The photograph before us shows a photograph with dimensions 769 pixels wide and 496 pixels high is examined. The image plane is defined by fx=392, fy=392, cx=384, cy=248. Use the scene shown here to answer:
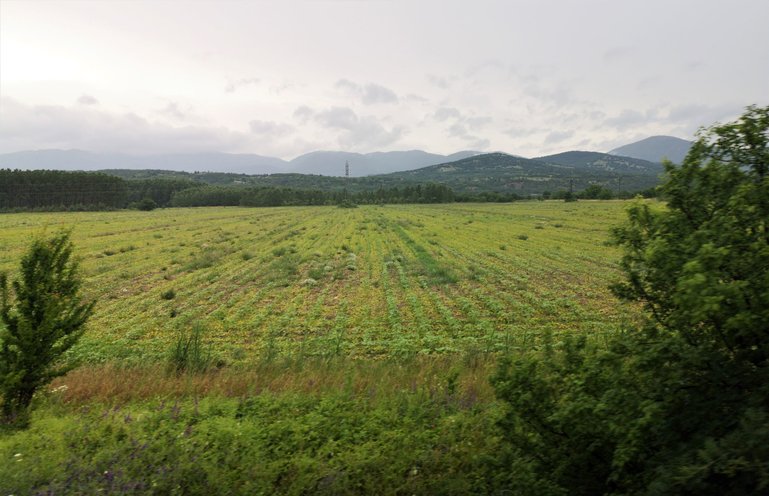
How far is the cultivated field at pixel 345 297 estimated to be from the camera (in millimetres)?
11711

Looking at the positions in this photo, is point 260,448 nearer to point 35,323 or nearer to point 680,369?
point 35,323

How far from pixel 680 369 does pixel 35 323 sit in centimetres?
872

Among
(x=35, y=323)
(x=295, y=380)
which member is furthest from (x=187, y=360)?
(x=35, y=323)

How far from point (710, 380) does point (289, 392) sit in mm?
6010

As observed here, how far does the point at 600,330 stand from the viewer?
489 inches

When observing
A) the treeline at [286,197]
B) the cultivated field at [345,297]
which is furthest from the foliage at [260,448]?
the treeline at [286,197]

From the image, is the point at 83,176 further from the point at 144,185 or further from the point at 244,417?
the point at 244,417

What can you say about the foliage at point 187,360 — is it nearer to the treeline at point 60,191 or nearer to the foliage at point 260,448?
the foliage at point 260,448

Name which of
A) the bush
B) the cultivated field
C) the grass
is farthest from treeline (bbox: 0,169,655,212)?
the bush

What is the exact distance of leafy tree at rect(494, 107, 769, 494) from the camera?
10.0 ft

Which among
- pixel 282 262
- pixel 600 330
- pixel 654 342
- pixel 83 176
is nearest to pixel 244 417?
pixel 654 342

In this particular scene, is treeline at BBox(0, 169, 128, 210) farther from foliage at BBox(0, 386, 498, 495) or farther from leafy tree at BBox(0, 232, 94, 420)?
foliage at BBox(0, 386, 498, 495)

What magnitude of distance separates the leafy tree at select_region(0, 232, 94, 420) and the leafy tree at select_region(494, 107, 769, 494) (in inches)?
273

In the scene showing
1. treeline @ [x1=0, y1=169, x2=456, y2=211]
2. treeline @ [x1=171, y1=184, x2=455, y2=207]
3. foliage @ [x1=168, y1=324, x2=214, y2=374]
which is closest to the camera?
foliage @ [x1=168, y1=324, x2=214, y2=374]
